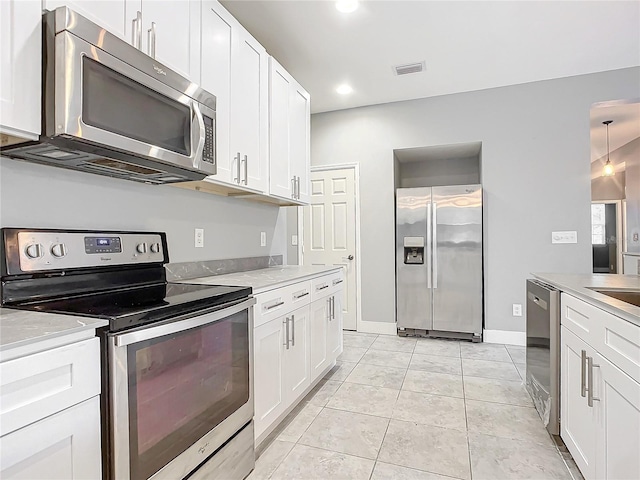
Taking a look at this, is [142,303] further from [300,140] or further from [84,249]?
[300,140]

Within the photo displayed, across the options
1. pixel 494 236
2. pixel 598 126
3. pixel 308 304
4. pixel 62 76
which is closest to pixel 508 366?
pixel 494 236

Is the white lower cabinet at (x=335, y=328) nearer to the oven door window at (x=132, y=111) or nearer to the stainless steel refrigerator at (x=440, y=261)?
the stainless steel refrigerator at (x=440, y=261)

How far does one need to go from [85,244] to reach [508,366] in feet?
10.8

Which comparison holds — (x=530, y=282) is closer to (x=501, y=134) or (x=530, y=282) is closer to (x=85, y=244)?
(x=501, y=134)

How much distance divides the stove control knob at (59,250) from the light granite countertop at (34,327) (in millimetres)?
309

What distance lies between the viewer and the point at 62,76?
1121mm

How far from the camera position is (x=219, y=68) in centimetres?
199

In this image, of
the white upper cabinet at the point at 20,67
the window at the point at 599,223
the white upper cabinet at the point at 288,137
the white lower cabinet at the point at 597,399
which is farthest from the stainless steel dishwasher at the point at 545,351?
the window at the point at 599,223

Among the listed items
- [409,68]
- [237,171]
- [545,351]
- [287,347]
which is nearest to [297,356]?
[287,347]

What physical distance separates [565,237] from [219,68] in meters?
3.61

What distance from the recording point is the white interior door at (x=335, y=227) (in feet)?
14.5

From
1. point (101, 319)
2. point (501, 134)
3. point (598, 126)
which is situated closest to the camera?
point (101, 319)

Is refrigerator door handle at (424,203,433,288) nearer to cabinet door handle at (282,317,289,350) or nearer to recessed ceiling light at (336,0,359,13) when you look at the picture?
recessed ceiling light at (336,0,359,13)

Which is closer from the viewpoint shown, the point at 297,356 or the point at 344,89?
the point at 297,356
